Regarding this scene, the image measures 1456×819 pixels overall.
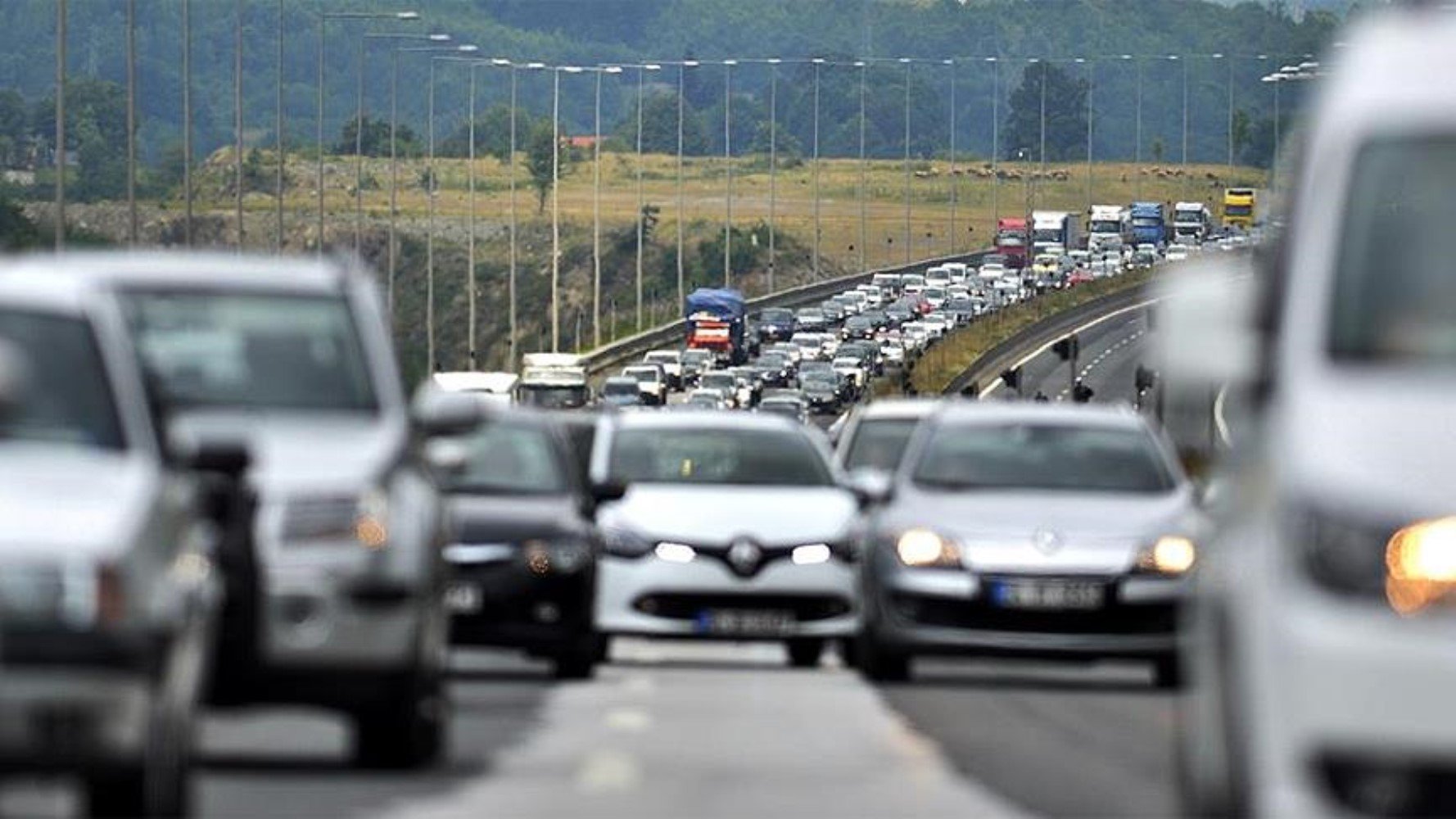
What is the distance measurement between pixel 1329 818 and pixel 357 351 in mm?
8191

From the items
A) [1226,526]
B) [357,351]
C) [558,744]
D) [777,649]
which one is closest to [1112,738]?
[558,744]

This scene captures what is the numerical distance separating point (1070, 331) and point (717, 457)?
144441 mm

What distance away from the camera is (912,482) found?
2709 cm

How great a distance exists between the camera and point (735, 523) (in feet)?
97.4

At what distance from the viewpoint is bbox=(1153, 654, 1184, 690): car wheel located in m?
26.5

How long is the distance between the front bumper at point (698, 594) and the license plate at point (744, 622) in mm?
23

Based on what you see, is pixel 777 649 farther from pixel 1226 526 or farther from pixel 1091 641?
pixel 1226 526

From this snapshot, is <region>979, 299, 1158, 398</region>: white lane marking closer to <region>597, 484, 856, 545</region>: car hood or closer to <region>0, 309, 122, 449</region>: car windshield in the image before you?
<region>597, 484, 856, 545</region>: car hood

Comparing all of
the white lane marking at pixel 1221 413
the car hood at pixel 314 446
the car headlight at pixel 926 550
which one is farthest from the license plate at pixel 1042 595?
the white lane marking at pixel 1221 413

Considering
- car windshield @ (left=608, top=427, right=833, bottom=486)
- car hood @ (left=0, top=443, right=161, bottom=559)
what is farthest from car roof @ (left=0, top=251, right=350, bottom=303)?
car windshield @ (left=608, top=427, right=833, bottom=486)

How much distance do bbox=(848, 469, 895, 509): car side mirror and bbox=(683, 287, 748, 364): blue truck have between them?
455 feet

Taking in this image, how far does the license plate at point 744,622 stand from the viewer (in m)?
29.4

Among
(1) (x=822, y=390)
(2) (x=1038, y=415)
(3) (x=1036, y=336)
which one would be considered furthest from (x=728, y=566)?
(3) (x=1036, y=336)

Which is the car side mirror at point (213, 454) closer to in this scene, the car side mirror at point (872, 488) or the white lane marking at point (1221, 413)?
the car side mirror at point (872, 488)
